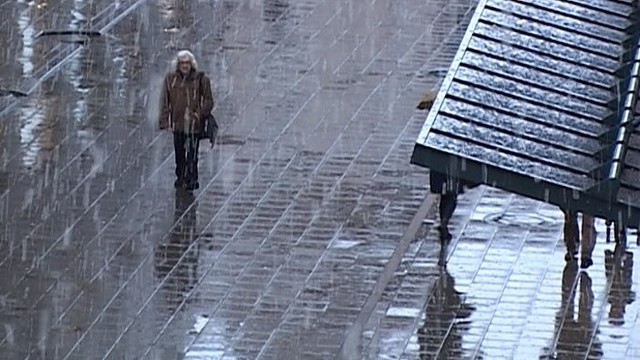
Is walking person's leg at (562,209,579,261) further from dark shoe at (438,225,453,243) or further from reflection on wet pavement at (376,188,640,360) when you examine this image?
dark shoe at (438,225,453,243)

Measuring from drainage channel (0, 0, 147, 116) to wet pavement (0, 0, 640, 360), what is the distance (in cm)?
6

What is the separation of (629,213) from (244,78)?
27.7 feet

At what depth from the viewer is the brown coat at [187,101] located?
18.5 metres

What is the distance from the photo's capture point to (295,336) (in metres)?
14.9

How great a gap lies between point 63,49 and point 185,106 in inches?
260

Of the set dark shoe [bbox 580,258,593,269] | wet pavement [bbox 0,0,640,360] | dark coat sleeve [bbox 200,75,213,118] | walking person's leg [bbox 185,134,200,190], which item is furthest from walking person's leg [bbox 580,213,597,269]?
walking person's leg [bbox 185,134,200,190]

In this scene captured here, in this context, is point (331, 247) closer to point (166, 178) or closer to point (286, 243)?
point (286, 243)

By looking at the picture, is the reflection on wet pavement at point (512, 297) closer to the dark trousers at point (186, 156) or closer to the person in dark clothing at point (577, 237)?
the person in dark clothing at point (577, 237)

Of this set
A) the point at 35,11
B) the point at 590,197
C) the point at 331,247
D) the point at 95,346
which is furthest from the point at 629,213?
the point at 35,11

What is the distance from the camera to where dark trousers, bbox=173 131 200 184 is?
18.7 m

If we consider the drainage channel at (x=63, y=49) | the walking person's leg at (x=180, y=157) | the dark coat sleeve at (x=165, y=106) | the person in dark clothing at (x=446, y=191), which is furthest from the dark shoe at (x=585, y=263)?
the drainage channel at (x=63, y=49)

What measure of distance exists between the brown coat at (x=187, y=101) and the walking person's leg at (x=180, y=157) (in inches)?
3.3

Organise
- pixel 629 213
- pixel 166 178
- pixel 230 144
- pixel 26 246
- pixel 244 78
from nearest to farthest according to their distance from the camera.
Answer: pixel 629 213 < pixel 26 246 < pixel 166 178 < pixel 230 144 < pixel 244 78

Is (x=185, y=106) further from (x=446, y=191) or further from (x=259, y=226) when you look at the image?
(x=446, y=191)
